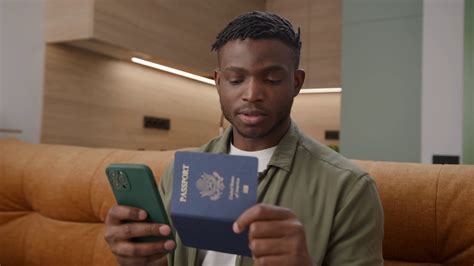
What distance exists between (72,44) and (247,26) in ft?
6.08

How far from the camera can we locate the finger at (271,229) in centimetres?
73

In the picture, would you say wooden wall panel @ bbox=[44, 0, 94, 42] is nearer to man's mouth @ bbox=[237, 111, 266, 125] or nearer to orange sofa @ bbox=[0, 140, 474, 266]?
orange sofa @ bbox=[0, 140, 474, 266]

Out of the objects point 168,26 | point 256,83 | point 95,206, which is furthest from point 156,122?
point 256,83

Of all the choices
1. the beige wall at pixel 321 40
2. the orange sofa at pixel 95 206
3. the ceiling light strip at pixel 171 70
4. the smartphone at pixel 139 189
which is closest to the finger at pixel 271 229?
the smartphone at pixel 139 189

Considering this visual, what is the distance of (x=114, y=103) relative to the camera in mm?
2988

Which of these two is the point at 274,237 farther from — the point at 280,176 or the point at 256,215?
the point at 280,176

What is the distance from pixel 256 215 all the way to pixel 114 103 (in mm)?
2412

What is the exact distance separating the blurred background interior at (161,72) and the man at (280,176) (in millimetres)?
1467

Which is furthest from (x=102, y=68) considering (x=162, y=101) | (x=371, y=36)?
(x=371, y=36)

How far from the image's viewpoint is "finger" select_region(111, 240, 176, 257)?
0.91 m

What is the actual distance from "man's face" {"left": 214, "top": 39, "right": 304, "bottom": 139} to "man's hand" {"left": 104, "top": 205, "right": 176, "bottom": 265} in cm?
26

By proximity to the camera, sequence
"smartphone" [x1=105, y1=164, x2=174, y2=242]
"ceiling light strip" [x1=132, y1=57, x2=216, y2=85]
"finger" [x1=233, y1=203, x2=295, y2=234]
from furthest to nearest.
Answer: "ceiling light strip" [x1=132, y1=57, x2=216, y2=85], "smartphone" [x1=105, y1=164, x2=174, y2=242], "finger" [x1=233, y1=203, x2=295, y2=234]

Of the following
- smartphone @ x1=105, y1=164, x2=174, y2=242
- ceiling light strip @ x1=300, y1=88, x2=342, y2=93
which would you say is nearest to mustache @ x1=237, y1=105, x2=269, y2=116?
smartphone @ x1=105, y1=164, x2=174, y2=242

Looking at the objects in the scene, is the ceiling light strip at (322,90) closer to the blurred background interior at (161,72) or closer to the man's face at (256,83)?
the blurred background interior at (161,72)
